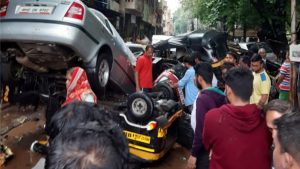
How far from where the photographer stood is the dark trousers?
11.1 ft

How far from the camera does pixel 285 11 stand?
19.1 m

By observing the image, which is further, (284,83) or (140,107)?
(284,83)

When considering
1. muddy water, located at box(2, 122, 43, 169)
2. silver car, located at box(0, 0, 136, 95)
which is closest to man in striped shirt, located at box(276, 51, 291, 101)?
silver car, located at box(0, 0, 136, 95)

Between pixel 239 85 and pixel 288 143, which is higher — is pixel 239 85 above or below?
above

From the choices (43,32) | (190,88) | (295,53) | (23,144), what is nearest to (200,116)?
(190,88)

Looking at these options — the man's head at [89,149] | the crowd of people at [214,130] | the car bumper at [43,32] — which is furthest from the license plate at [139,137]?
the man's head at [89,149]

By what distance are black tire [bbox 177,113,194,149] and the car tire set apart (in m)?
1.54

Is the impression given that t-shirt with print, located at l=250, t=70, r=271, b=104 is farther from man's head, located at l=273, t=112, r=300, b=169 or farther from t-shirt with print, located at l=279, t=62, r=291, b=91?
man's head, located at l=273, t=112, r=300, b=169

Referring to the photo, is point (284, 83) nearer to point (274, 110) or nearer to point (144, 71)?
point (144, 71)

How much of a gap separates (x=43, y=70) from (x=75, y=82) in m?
2.15

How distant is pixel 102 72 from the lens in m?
6.72

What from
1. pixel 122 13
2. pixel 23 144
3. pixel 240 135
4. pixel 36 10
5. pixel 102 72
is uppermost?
pixel 122 13

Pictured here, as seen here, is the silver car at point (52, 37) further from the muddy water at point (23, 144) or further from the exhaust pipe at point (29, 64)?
the muddy water at point (23, 144)

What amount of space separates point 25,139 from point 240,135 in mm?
4273
